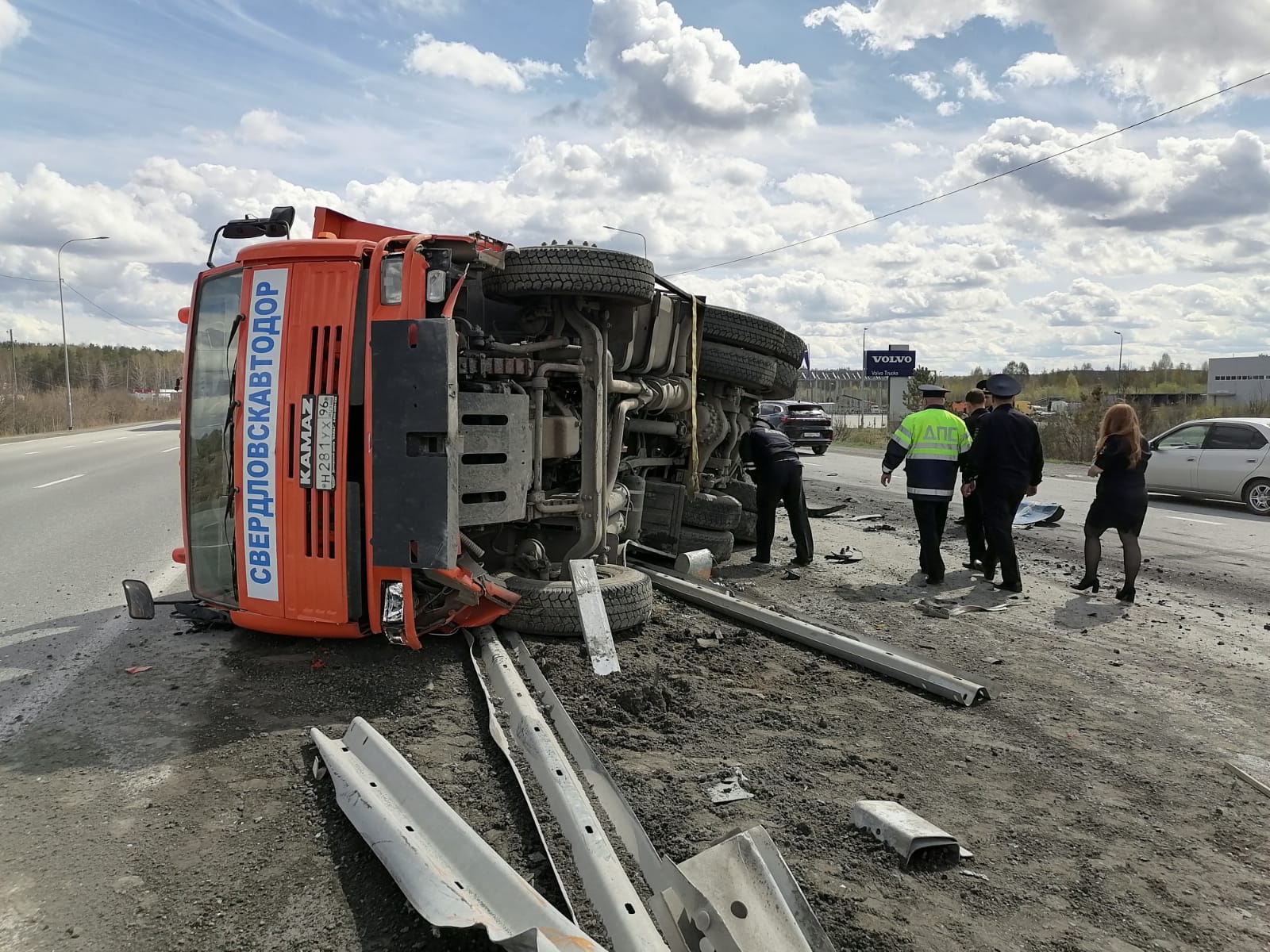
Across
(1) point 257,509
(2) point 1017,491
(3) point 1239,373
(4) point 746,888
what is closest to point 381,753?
(4) point 746,888

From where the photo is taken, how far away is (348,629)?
172 inches

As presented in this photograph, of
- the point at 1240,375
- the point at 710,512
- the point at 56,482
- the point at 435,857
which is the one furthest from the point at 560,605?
the point at 1240,375

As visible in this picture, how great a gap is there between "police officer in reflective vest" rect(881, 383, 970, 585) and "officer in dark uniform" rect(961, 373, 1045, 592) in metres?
0.24

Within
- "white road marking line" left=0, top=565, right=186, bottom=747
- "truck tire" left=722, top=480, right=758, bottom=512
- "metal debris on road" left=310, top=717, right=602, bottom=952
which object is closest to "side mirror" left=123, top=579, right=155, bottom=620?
"white road marking line" left=0, top=565, right=186, bottom=747

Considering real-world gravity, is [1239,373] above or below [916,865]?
above

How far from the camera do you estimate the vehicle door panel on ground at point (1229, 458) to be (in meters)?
12.7

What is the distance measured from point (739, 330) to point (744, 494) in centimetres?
207

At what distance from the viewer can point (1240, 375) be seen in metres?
44.2

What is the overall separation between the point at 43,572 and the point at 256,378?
13.6 feet

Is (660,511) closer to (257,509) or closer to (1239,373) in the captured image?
(257,509)

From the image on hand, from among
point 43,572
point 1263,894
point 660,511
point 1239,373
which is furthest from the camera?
point 1239,373

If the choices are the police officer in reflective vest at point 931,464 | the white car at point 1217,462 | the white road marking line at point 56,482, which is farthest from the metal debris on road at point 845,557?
the white road marking line at point 56,482

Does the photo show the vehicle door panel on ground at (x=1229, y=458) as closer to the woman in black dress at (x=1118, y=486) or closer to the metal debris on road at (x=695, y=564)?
the woman in black dress at (x=1118, y=486)

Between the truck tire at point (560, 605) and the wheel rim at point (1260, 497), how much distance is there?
11.5 metres
